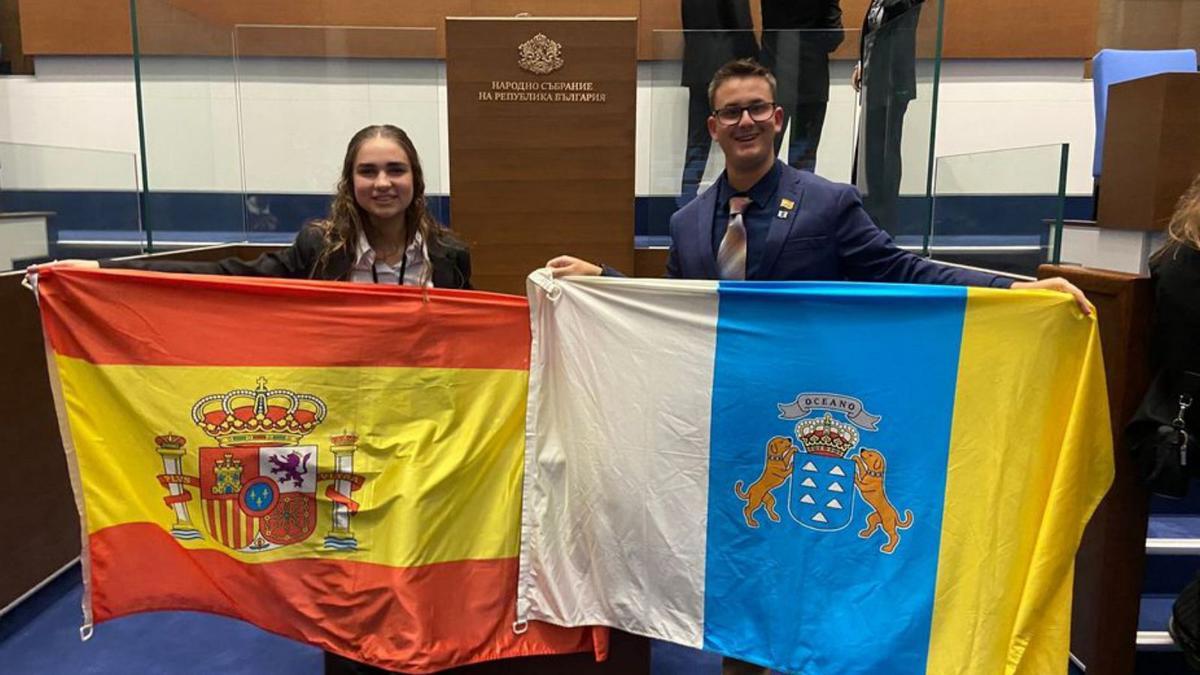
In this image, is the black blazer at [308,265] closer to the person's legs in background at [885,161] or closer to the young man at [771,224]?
the young man at [771,224]

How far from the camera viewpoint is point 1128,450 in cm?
196

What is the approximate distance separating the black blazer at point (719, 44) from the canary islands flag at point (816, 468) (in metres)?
2.41

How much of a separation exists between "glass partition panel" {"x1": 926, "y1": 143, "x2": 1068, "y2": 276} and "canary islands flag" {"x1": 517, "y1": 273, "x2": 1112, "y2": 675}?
1.01m

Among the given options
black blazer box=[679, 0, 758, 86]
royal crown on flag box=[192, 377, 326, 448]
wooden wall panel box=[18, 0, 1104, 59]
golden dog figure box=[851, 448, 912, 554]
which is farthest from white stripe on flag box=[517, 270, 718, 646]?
wooden wall panel box=[18, 0, 1104, 59]

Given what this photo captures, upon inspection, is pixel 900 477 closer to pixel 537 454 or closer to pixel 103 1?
pixel 537 454

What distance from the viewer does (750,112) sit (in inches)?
67.5

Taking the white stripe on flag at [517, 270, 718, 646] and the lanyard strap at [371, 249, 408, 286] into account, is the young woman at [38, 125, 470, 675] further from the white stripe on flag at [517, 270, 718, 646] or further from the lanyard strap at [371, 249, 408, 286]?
the white stripe on flag at [517, 270, 718, 646]

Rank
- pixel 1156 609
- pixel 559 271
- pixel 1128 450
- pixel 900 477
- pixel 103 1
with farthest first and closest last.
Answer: pixel 103 1 → pixel 1156 609 → pixel 1128 450 → pixel 559 271 → pixel 900 477

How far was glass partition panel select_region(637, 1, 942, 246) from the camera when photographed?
367cm

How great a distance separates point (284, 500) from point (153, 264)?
76 centimetres

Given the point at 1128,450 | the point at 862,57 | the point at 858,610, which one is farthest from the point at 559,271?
the point at 862,57

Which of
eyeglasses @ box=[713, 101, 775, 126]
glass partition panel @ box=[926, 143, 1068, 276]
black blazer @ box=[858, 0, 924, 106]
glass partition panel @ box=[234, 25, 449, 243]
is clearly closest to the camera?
eyeglasses @ box=[713, 101, 775, 126]

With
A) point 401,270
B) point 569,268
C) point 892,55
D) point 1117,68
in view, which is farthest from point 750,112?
point 1117,68

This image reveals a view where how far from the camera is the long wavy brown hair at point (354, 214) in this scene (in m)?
2.01
